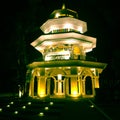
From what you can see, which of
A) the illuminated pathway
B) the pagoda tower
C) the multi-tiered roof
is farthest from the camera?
the multi-tiered roof

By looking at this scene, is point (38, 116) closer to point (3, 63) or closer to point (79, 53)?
point (79, 53)

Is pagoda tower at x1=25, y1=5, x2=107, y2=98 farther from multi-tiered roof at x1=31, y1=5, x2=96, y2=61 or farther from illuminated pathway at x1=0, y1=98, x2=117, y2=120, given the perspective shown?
illuminated pathway at x1=0, y1=98, x2=117, y2=120

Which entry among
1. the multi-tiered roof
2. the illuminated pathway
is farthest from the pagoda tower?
the illuminated pathway

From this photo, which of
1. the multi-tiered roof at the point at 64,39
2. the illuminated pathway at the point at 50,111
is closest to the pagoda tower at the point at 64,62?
the multi-tiered roof at the point at 64,39

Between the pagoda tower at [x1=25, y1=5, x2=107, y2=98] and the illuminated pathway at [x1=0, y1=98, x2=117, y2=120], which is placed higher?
the pagoda tower at [x1=25, y1=5, x2=107, y2=98]

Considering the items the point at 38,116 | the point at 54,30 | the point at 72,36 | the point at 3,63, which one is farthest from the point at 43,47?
the point at 38,116

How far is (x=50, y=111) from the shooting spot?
12688 mm

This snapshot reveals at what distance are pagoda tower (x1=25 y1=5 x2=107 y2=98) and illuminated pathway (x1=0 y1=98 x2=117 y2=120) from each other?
205 inches

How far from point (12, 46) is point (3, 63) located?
4205 millimetres

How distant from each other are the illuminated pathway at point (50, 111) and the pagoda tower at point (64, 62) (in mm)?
5203

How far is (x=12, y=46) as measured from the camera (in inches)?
1092

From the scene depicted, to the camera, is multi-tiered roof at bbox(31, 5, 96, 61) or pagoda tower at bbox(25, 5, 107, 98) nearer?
pagoda tower at bbox(25, 5, 107, 98)

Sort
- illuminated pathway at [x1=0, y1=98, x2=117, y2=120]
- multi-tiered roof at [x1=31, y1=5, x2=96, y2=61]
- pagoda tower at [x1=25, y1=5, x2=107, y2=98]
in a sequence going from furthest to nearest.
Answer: multi-tiered roof at [x1=31, y1=5, x2=96, y2=61] → pagoda tower at [x1=25, y1=5, x2=107, y2=98] → illuminated pathway at [x1=0, y1=98, x2=117, y2=120]

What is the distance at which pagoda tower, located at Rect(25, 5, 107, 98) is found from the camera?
20000 millimetres
